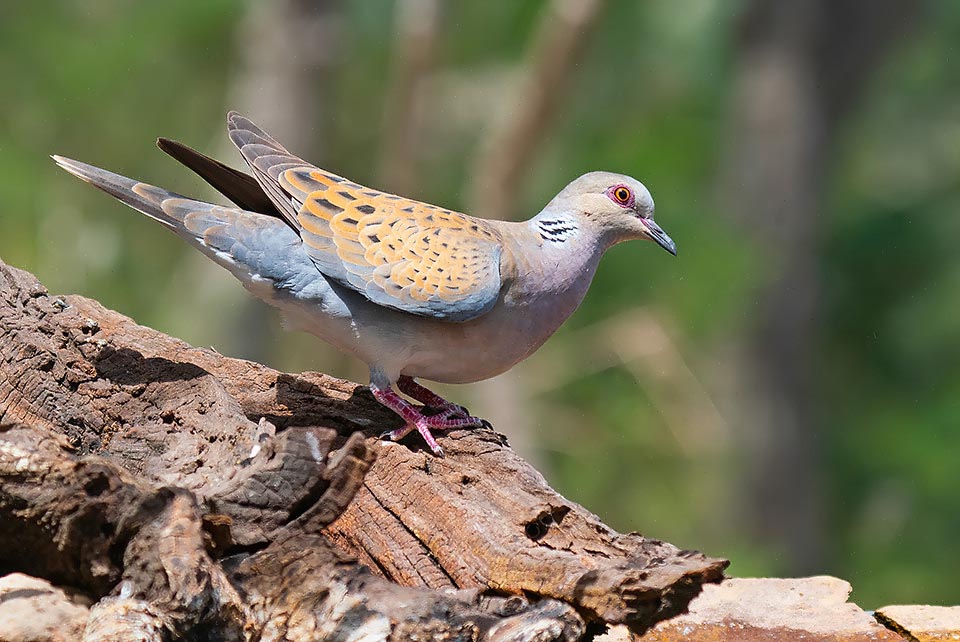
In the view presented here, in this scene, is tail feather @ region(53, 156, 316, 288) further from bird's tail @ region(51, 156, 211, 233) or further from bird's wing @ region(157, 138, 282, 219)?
bird's wing @ region(157, 138, 282, 219)

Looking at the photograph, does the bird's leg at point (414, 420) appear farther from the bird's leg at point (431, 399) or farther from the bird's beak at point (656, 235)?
the bird's beak at point (656, 235)

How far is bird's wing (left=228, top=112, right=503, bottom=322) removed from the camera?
14.7 feet

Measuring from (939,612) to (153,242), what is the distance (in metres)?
10.8

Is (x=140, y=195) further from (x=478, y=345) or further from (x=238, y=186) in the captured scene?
(x=478, y=345)

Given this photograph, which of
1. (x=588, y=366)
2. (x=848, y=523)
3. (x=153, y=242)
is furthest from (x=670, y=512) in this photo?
(x=153, y=242)

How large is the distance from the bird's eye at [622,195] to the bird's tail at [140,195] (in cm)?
158

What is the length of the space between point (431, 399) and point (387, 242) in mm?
633

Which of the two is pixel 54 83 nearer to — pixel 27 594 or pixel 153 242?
pixel 153 242

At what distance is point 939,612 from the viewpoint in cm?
434

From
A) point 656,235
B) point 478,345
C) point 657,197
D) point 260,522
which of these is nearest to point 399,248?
point 478,345

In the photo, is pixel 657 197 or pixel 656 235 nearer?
pixel 656 235

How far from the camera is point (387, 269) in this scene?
178 inches

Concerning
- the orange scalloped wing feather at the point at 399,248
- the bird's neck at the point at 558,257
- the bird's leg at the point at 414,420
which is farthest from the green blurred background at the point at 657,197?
the bird's leg at the point at 414,420

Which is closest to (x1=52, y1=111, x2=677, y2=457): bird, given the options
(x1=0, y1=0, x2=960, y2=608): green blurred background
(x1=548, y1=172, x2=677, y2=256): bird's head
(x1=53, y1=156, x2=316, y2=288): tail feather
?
(x1=53, y1=156, x2=316, y2=288): tail feather
